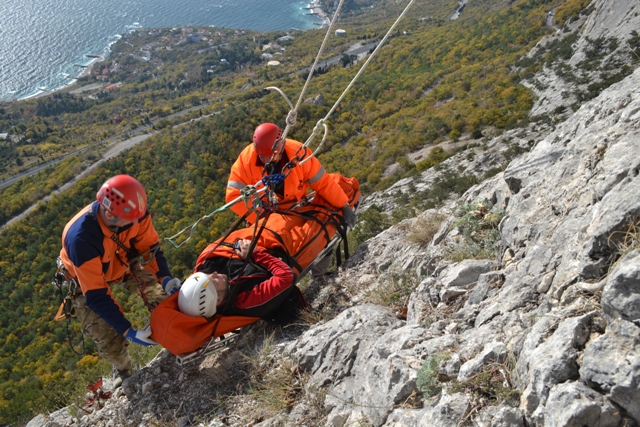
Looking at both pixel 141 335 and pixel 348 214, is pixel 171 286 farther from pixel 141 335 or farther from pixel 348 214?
pixel 348 214

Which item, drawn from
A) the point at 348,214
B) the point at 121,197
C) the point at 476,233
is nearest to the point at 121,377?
the point at 121,197

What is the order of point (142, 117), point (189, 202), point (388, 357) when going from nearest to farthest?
point (388, 357) < point (189, 202) < point (142, 117)

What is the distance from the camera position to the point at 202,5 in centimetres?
13450

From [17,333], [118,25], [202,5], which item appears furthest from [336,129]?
[202,5]

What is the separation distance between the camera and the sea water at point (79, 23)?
97375 mm

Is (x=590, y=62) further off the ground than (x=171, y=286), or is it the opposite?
(x=171, y=286)

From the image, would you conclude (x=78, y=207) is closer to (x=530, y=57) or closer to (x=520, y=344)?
(x=530, y=57)

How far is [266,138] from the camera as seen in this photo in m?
4.48

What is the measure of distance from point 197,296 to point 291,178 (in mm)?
1724

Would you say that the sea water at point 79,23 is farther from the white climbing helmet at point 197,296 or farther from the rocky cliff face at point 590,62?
the white climbing helmet at point 197,296

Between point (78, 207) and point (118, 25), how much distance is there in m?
105

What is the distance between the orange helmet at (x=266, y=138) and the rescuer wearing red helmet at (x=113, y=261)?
1.32 m

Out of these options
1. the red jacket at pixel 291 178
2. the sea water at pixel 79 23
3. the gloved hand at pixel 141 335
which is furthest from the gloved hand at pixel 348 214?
the sea water at pixel 79 23

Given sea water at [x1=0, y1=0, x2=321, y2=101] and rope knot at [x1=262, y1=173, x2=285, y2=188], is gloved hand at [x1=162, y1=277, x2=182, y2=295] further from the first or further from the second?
sea water at [x1=0, y1=0, x2=321, y2=101]
